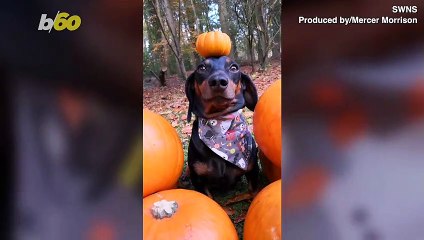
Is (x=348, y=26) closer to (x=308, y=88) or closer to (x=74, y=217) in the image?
(x=308, y=88)

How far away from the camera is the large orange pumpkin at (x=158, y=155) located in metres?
0.48

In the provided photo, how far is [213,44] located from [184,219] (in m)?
0.22

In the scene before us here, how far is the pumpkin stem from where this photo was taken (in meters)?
0.49

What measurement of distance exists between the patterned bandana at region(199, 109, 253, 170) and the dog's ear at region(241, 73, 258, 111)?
2 cm

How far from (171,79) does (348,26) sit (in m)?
0.21

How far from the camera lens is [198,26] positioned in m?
0.44

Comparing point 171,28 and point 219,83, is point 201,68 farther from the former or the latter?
point 171,28

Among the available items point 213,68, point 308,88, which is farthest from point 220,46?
point 308,88

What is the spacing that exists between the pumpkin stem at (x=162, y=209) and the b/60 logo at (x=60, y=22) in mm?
239

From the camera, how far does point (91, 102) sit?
0.34 m

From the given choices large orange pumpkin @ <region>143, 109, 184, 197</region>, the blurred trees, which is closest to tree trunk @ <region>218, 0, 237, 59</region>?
the blurred trees

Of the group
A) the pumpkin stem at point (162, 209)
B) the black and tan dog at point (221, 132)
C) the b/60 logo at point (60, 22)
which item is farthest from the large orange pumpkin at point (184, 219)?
the b/60 logo at point (60, 22)

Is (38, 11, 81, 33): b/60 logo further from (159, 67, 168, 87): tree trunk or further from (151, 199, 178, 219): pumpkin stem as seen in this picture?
(151, 199, 178, 219): pumpkin stem

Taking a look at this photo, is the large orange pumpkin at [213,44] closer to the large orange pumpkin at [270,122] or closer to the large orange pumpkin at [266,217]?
the large orange pumpkin at [270,122]
